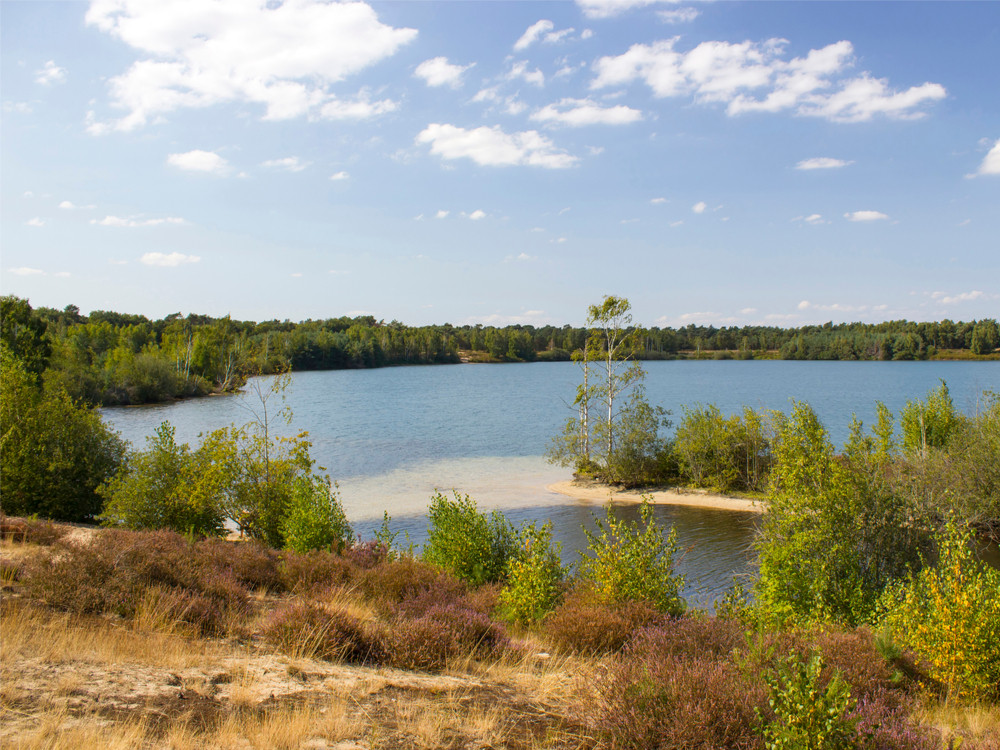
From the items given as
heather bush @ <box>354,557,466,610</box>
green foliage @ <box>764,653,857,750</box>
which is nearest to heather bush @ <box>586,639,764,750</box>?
green foliage @ <box>764,653,857,750</box>

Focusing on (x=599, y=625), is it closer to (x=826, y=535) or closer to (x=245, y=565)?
(x=245, y=565)

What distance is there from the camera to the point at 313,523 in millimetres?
15609

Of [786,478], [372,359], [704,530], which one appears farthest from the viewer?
[372,359]

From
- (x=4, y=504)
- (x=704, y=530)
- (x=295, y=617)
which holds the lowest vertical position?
(x=704, y=530)

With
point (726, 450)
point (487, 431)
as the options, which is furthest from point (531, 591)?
point (487, 431)

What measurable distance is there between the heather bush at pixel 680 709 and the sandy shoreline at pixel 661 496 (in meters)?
26.6

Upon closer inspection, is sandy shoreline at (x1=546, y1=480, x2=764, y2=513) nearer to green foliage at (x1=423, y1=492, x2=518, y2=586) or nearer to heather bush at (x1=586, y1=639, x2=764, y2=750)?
green foliage at (x1=423, y1=492, x2=518, y2=586)

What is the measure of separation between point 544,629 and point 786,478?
7.99 m

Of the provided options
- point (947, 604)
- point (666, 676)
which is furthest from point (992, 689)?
point (666, 676)

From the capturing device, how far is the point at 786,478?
14578 millimetres

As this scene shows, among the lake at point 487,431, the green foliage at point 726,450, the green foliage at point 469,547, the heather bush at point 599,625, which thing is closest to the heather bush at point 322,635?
the heather bush at point 599,625

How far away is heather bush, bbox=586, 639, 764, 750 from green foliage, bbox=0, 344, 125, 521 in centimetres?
2244

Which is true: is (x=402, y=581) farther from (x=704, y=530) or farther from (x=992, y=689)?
(x=704, y=530)

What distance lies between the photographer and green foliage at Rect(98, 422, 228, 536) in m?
18.1
